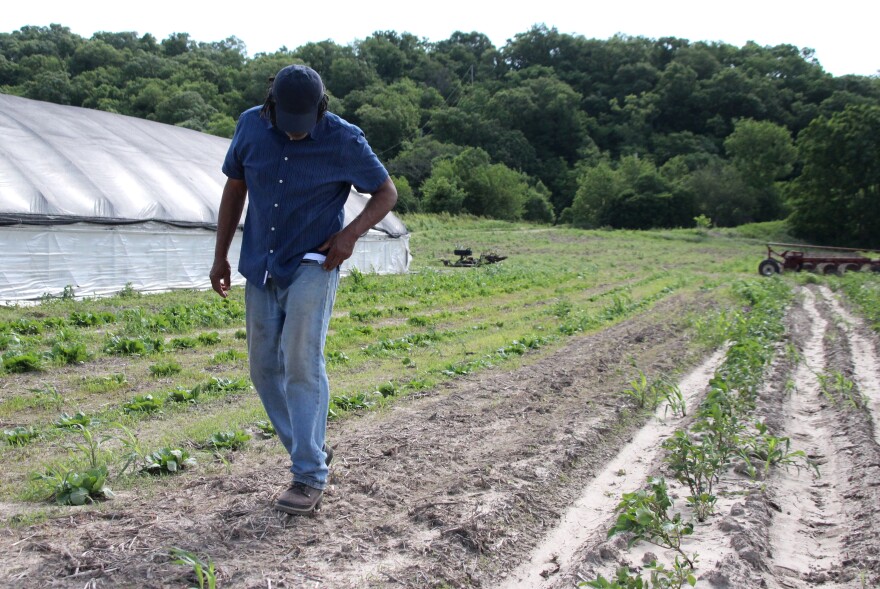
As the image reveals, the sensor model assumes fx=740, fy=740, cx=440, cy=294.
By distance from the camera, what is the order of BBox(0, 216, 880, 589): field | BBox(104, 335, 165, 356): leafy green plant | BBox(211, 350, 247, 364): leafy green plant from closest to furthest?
1. BBox(0, 216, 880, 589): field
2. BBox(211, 350, 247, 364): leafy green plant
3. BBox(104, 335, 165, 356): leafy green plant

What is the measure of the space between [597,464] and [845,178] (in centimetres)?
4691

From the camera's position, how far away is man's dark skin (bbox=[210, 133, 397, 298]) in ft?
11.4

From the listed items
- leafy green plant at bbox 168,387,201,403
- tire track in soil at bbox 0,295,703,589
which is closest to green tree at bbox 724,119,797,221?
tire track in soil at bbox 0,295,703,589

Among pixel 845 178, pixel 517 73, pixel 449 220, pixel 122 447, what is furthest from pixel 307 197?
pixel 517 73

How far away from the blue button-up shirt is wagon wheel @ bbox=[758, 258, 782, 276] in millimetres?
22952

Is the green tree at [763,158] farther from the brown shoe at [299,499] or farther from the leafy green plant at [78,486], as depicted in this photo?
the leafy green plant at [78,486]

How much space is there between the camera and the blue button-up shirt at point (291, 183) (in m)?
3.49

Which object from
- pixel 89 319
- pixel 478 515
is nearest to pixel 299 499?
pixel 478 515

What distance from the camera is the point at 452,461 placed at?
459 centimetres

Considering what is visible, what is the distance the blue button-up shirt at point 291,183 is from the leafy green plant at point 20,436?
2.39 m

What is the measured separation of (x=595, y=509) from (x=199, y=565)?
224 cm

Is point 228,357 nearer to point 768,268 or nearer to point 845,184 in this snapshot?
point 768,268

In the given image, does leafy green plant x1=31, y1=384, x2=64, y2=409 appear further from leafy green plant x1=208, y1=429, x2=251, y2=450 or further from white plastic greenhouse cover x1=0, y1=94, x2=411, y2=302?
white plastic greenhouse cover x1=0, y1=94, x2=411, y2=302

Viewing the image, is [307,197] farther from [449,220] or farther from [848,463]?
[449,220]
